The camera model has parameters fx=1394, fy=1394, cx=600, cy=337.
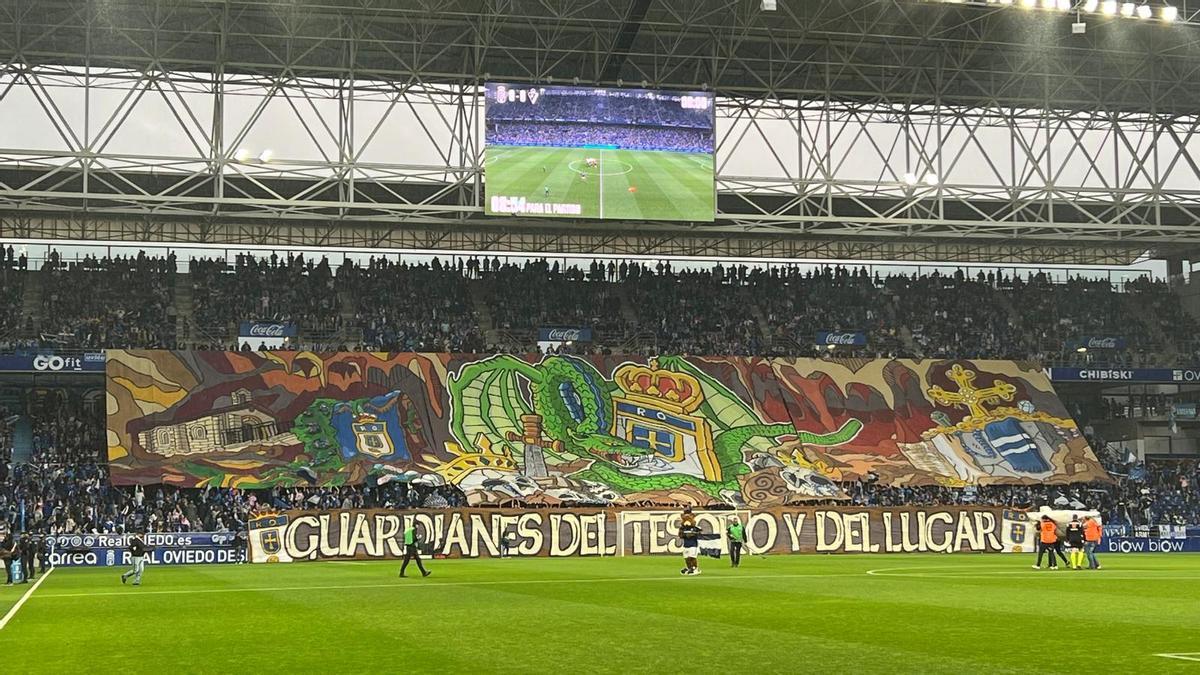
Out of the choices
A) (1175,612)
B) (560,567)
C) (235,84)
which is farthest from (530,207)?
(1175,612)

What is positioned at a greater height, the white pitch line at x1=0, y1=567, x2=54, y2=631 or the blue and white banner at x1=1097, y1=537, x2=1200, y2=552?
the white pitch line at x1=0, y1=567, x2=54, y2=631

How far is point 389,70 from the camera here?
4734cm

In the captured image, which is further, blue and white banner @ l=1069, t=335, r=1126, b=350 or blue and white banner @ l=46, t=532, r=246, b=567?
blue and white banner @ l=1069, t=335, r=1126, b=350

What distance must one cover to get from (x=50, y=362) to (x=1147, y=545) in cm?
3979

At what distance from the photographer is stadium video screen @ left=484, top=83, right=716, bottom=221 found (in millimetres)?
44562

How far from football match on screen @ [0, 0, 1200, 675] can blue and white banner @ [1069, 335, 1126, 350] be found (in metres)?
0.35

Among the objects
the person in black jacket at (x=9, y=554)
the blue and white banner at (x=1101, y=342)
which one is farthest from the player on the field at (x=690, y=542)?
the blue and white banner at (x=1101, y=342)

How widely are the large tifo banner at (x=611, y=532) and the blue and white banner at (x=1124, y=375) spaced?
17975 millimetres

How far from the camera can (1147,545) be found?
4816 centimetres

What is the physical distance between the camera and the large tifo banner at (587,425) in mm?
50125

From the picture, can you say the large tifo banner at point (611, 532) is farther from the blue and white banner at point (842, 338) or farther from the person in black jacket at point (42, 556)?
the blue and white banner at point (842, 338)

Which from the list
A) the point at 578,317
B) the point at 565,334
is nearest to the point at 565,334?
the point at 565,334

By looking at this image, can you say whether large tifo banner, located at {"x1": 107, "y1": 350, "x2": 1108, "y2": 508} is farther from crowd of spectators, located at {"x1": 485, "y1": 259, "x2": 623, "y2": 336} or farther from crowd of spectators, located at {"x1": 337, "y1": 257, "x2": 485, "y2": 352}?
crowd of spectators, located at {"x1": 485, "y1": 259, "x2": 623, "y2": 336}

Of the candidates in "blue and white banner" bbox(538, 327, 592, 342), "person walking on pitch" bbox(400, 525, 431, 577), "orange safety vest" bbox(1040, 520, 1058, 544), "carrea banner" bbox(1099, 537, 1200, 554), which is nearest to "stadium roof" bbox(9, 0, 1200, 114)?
"blue and white banner" bbox(538, 327, 592, 342)
